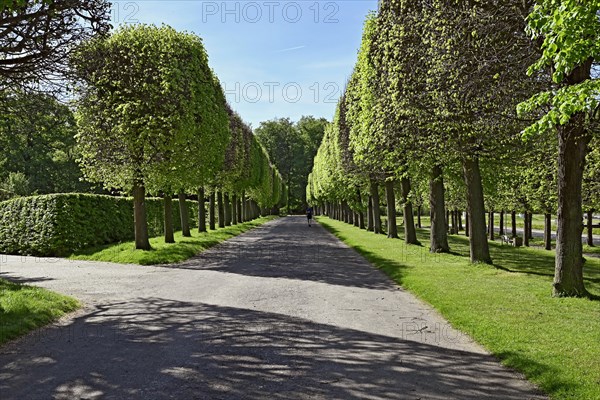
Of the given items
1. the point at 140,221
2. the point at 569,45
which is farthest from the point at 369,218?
the point at 569,45

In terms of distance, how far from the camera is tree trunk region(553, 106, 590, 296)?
10.6 meters

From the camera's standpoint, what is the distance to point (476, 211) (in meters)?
16.2

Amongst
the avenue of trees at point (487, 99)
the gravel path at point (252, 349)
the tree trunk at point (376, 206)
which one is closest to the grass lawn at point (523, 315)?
the gravel path at point (252, 349)

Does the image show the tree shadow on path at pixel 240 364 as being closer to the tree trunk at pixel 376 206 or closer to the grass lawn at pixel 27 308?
the grass lawn at pixel 27 308

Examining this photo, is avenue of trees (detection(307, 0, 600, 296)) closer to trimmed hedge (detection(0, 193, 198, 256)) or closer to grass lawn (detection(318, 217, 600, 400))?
grass lawn (detection(318, 217, 600, 400))

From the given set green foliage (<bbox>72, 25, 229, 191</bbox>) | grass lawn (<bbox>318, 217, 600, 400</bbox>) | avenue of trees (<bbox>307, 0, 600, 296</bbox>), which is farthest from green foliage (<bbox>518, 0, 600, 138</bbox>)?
green foliage (<bbox>72, 25, 229, 191</bbox>)

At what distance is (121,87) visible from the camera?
19516mm

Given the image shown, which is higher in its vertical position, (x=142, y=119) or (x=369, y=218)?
(x=142, y=119)

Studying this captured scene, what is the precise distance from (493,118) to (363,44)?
1346 centimetres

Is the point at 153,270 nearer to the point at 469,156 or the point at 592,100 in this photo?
the point at 469,156

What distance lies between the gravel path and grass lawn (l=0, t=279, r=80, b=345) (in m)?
0.33

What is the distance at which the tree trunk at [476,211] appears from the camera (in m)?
16.3

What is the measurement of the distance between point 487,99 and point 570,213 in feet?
13.5

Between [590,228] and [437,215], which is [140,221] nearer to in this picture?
[437,215]
